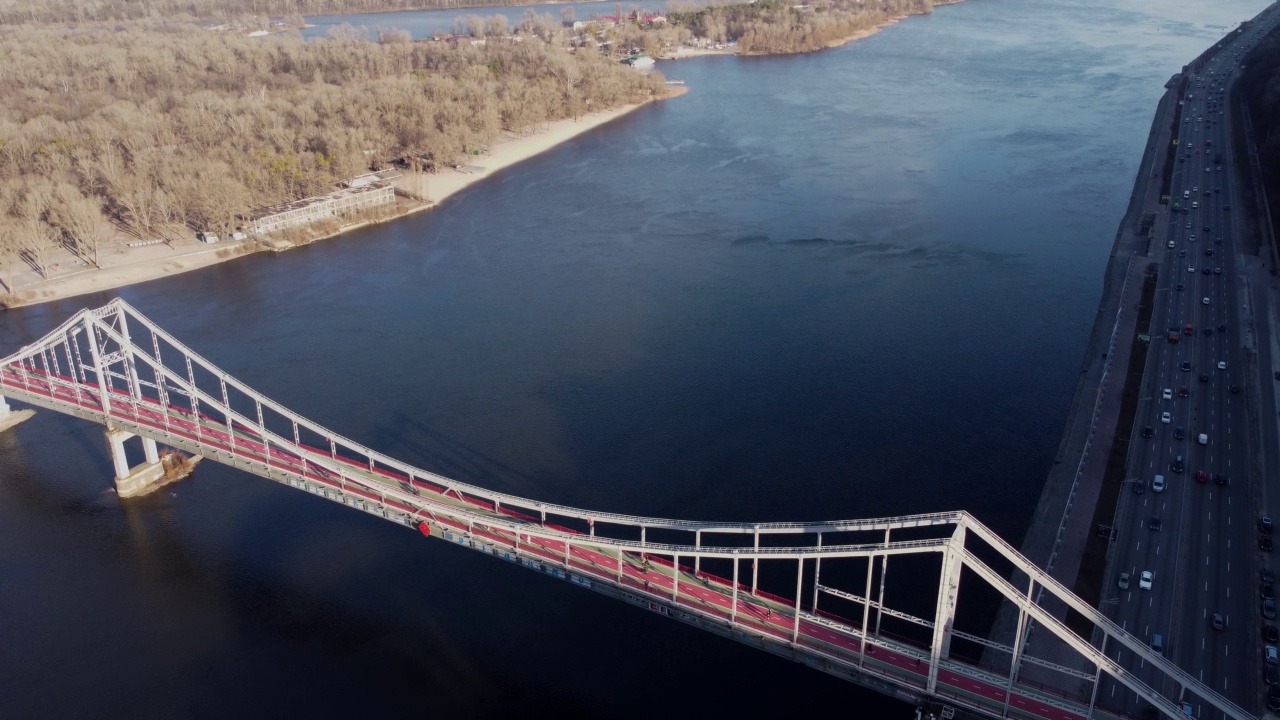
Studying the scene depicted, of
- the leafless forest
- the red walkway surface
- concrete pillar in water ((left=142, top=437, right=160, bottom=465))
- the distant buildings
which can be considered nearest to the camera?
the red walkway surface

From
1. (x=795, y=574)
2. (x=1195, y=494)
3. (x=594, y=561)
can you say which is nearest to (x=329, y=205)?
(x=594, y=561)

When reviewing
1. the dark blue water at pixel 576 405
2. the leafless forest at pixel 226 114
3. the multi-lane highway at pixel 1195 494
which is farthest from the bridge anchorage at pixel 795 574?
the leafless forest at pixel 226 114

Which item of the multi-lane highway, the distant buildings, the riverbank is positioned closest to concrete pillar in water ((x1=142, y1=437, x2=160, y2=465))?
the riverbank

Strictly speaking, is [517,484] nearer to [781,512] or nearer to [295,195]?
[781,512]

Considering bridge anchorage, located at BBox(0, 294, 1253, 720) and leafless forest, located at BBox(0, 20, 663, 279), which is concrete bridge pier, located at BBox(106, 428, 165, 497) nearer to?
bridge anchorage, located at BBox(0, 294, 1253, 720)

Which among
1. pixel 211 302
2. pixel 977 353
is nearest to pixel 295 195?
pixel 211 302

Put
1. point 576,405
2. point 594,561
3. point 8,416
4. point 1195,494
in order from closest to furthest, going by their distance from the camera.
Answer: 1. point 594,561
2. point 1195,494
3. point 8,416
4. point 576,405

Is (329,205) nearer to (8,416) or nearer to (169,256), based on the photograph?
(169,256)

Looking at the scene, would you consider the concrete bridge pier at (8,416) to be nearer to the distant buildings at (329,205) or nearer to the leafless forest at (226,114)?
the leafless forest at (226,114)
